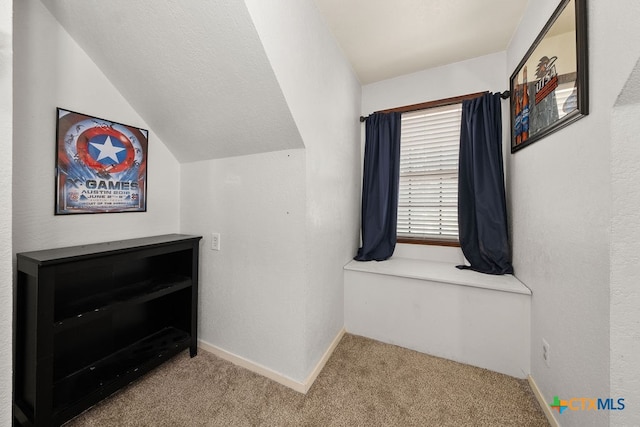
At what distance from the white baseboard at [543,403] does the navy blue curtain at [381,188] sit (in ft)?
4.20

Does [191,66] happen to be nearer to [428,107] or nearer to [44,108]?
[44,108]

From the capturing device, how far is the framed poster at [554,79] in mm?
1020

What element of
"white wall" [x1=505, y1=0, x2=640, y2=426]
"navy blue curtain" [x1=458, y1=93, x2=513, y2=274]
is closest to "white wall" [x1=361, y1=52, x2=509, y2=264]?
"navy blue curtain" [x1=458, y1=93, x2=513, y2=274]

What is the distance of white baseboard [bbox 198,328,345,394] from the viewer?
1.46 m

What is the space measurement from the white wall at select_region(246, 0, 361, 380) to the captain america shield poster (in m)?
1.21

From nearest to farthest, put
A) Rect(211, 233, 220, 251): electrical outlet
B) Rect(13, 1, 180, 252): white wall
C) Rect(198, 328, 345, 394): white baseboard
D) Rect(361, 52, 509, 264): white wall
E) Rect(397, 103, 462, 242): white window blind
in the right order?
Rect(13, 1, 180, 252): white wall, Rect(198, 328, 345, 394): white baseboard, Rect(211, 233, 220, 251): electrical outlet, Rect(361, 52, 509, 264): white wall, Rect(397, 103, 462, 242): white window blind

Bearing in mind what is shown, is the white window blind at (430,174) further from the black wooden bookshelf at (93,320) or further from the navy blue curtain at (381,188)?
the black wooden bookshelf at (93,320)

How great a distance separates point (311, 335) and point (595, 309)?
1396 millimetres

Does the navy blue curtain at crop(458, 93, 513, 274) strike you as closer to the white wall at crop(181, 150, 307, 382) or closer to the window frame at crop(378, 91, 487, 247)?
the window frame at crop(378, 91, 487, 247)

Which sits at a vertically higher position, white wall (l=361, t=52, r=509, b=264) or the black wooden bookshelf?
white wall (l=361, t=52, r=509, b=264)

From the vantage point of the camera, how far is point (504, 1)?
5.12 feet

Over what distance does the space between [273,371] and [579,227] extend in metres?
1.89

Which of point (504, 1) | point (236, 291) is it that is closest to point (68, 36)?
point (236, 291)

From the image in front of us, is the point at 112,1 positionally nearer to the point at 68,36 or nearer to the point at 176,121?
the point at 68,36
